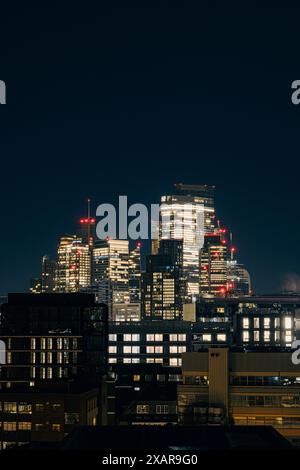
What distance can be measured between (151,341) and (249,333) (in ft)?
54.1

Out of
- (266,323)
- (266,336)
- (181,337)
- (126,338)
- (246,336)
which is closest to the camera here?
(126,338)

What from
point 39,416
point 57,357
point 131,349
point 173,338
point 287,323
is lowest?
Result: point 39,416

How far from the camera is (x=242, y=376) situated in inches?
1620

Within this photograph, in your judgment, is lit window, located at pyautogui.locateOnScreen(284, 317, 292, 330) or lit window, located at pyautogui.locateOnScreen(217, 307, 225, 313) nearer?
lit window, located at pyautogui.locateOnScreen(284, 317, 292, 330)

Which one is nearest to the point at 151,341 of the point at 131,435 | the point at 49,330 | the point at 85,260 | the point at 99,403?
the point at 49,330

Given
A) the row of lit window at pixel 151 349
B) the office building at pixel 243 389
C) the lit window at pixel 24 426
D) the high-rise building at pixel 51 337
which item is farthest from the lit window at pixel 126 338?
the office building at pixel 243 389

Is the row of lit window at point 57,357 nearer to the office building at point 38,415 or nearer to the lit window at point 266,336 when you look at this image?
the office building at point 38,415

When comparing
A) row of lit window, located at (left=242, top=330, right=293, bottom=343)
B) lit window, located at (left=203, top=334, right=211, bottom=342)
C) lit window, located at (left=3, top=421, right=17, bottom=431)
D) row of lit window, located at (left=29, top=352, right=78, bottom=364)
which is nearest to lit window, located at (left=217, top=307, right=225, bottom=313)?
row of lit window, located at (left=242, top=330, right=293, bottom=343)

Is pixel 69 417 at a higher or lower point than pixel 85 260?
lower

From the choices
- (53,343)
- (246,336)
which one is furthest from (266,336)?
(53,343)

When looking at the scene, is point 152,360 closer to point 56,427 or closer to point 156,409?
point 156,409

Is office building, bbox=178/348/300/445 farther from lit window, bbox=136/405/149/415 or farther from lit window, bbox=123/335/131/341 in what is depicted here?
lit window, bbox=123/335/131/341
